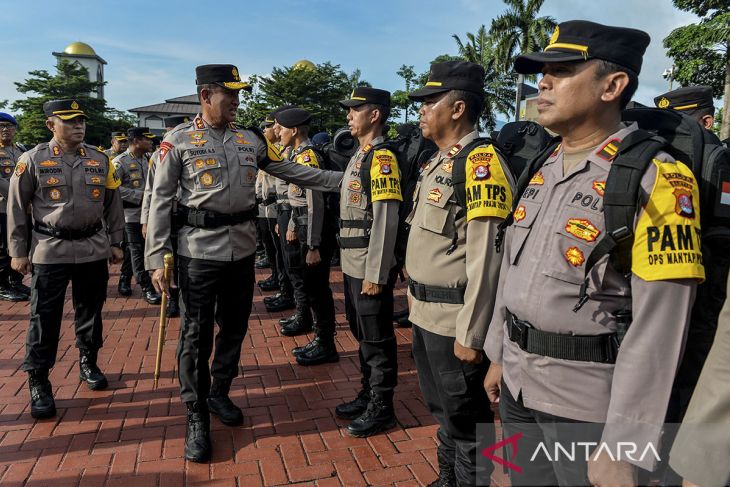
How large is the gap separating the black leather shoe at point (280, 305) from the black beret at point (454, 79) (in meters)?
4.04

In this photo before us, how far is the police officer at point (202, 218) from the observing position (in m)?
3.01

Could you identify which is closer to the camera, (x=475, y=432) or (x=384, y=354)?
(x=475, y=432)

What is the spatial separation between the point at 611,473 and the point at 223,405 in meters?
2.69

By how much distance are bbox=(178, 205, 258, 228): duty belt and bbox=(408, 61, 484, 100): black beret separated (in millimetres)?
1417

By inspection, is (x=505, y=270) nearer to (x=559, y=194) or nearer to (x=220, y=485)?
(x=559, y=194)

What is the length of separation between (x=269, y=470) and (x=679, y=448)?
2213 millimetres

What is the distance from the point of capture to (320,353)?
442cm

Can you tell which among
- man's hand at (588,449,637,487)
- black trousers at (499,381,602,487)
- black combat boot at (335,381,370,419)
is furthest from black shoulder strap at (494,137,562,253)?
black combat boot at (335,381,370,419)

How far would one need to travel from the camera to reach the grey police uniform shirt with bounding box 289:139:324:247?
14.3 feet

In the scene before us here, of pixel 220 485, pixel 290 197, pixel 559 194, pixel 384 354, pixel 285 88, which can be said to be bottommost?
pixel 220 485

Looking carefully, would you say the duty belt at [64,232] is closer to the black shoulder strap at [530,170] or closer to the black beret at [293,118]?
the black beret at [293,118]

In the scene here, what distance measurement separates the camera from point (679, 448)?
3.97 ft

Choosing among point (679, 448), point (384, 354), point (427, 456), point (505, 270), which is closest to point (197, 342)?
point (384, 354)

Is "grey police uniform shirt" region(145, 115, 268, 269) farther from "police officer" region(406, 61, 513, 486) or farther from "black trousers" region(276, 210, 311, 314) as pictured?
"black trousers" region(276, 210, 311, 314)
